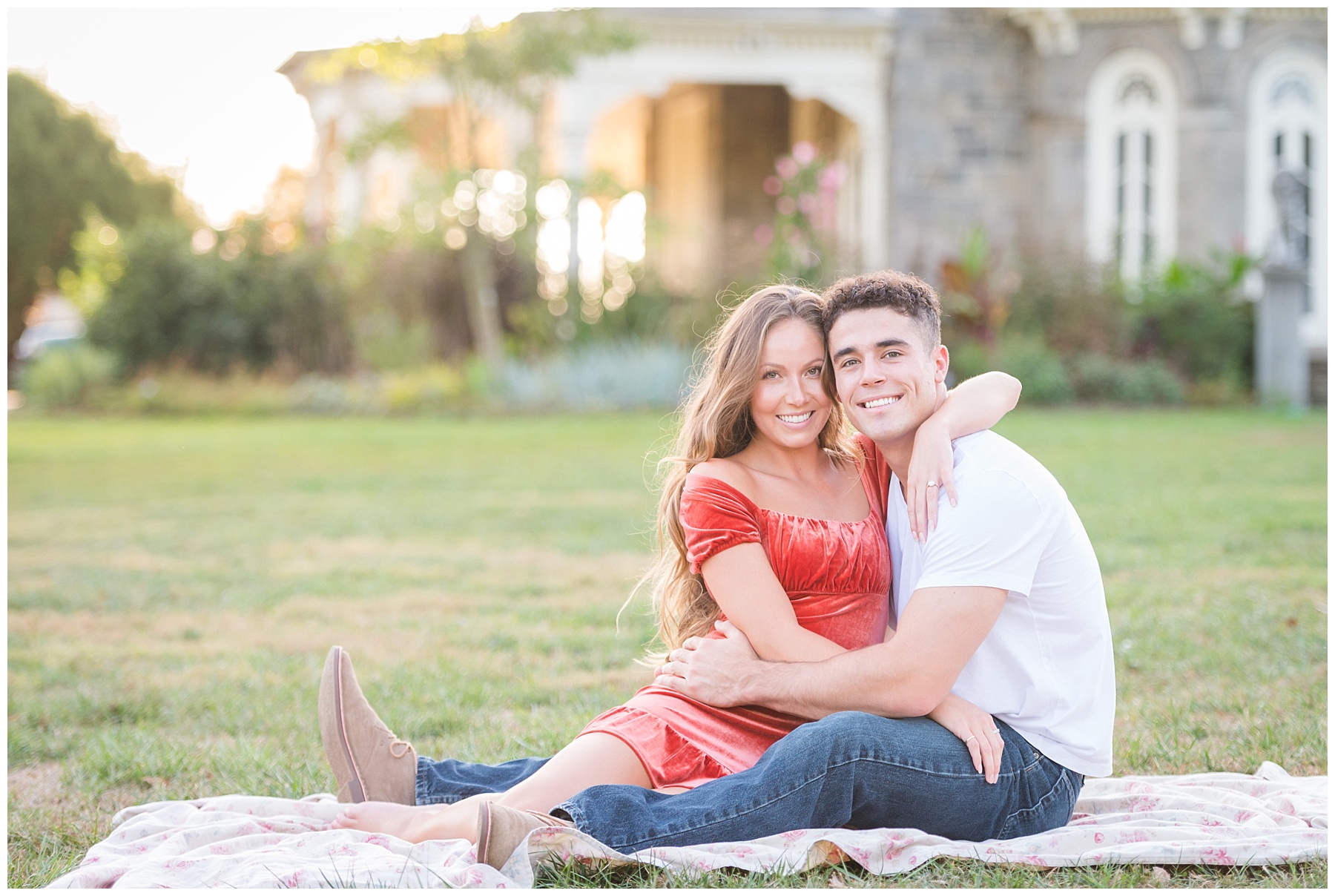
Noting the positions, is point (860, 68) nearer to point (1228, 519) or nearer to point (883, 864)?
point (1228, 519)

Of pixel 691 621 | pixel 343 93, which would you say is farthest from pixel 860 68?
pixel 691 621

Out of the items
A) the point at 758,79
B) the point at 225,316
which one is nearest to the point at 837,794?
the point at 225,316

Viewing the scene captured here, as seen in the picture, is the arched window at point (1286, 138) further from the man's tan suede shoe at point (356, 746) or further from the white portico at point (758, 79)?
the man's tan suede shoe at point (356, 746)

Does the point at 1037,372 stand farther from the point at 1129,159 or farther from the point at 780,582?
the point at 780,582

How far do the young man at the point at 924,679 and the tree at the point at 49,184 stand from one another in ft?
66.4

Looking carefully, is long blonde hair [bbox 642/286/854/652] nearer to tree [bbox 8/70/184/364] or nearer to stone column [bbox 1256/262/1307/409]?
stone column [bbox 1256/262/1307/409]

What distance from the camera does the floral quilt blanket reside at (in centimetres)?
242

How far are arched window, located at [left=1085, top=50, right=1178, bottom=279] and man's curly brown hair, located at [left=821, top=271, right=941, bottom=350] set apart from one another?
13.3 m

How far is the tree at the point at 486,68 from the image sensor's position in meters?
12.7

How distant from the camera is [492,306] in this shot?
13.7 metres

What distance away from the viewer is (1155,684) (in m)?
4.07

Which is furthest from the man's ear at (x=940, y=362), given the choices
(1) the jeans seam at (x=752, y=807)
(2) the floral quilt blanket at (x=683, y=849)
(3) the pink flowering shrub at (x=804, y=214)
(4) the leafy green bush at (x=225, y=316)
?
(4) the leafy green bush at (x=225, y=316)

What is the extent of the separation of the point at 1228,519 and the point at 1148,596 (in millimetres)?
1951

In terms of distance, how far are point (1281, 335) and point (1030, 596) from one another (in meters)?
12.3
